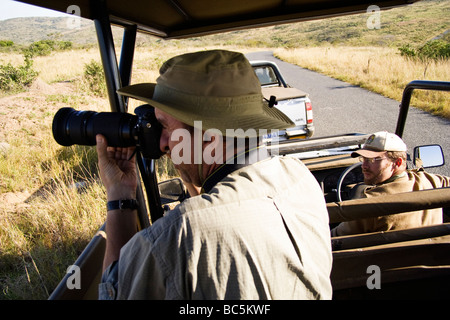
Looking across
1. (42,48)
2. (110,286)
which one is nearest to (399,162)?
(110,286)

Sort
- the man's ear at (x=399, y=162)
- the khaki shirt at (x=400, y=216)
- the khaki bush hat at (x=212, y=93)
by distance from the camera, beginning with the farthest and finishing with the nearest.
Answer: the man's ear at (x=399, y=162)
the khaki shirt at (x=400, y=216)
the khaki bush hat at (x=212, y=93)

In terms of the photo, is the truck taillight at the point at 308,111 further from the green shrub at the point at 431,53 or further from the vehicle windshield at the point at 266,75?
the green shrub at the point at 431,53

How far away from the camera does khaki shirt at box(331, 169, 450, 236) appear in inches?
71.0

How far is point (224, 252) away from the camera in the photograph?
844 mm

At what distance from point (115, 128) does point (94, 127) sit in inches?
4.1

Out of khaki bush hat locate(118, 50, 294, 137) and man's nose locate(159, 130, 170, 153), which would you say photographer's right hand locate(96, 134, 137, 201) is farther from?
khaki bush hat locate(118, 50, 294, 137)

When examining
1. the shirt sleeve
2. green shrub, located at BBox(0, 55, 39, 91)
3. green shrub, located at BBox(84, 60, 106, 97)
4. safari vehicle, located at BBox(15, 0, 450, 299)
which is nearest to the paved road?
safari vehicle, located at BBox(15, 0, 450, 299)

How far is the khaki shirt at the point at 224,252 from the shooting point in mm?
832

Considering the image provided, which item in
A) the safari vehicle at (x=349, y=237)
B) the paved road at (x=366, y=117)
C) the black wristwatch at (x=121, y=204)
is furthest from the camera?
the paved road at (x=366, y=117)

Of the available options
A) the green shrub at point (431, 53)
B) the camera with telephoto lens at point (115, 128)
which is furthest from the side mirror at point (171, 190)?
the green shrub at point (431, 53)

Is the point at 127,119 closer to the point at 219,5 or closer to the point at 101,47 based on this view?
the point at 101,47

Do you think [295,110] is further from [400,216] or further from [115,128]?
[115,128]

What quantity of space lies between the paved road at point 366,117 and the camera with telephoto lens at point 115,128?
5.22m

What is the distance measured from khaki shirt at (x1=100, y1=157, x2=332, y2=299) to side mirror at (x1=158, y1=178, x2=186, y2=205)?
96 centimetres
